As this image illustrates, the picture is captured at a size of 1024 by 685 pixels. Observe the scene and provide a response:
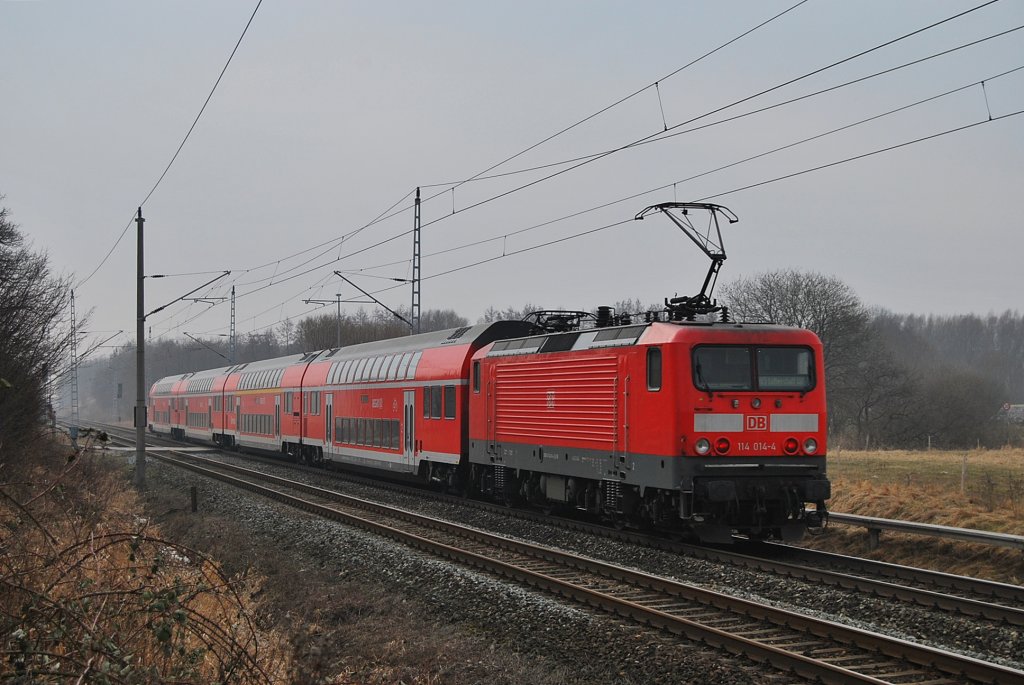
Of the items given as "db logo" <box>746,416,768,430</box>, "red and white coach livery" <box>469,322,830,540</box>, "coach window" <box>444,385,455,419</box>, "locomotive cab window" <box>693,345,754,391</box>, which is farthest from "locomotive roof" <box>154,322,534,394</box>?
"db logo" <box>746,416,768,430</box>

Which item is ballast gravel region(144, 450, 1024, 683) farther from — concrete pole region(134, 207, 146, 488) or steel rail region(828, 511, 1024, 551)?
concrete pole region(134, 207, 146, 488)

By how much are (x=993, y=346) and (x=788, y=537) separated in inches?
5044

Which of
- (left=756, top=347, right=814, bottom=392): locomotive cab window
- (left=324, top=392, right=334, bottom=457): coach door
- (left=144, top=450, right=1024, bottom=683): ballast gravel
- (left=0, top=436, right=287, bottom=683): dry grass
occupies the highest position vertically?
(left=756, top=347, right=814, bottom=392): locomotive cab window

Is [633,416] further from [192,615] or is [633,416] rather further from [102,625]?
[102,625]

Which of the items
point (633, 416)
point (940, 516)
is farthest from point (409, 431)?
point (940, 516)

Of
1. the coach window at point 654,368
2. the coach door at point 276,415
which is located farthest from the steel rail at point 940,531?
the coach door at point 276,415

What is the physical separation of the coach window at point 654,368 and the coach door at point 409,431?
10618 mm

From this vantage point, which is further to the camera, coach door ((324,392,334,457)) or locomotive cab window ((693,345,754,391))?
coach door ((324,392,334,457))

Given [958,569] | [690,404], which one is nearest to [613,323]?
[690,404]

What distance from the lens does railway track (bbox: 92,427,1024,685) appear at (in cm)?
791

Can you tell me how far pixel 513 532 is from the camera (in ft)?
54.8

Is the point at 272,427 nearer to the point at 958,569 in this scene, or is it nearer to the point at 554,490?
the point at 554,490

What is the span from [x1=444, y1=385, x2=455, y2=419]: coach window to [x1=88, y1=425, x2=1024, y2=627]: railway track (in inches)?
223

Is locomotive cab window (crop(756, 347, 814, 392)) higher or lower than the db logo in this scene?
higher
